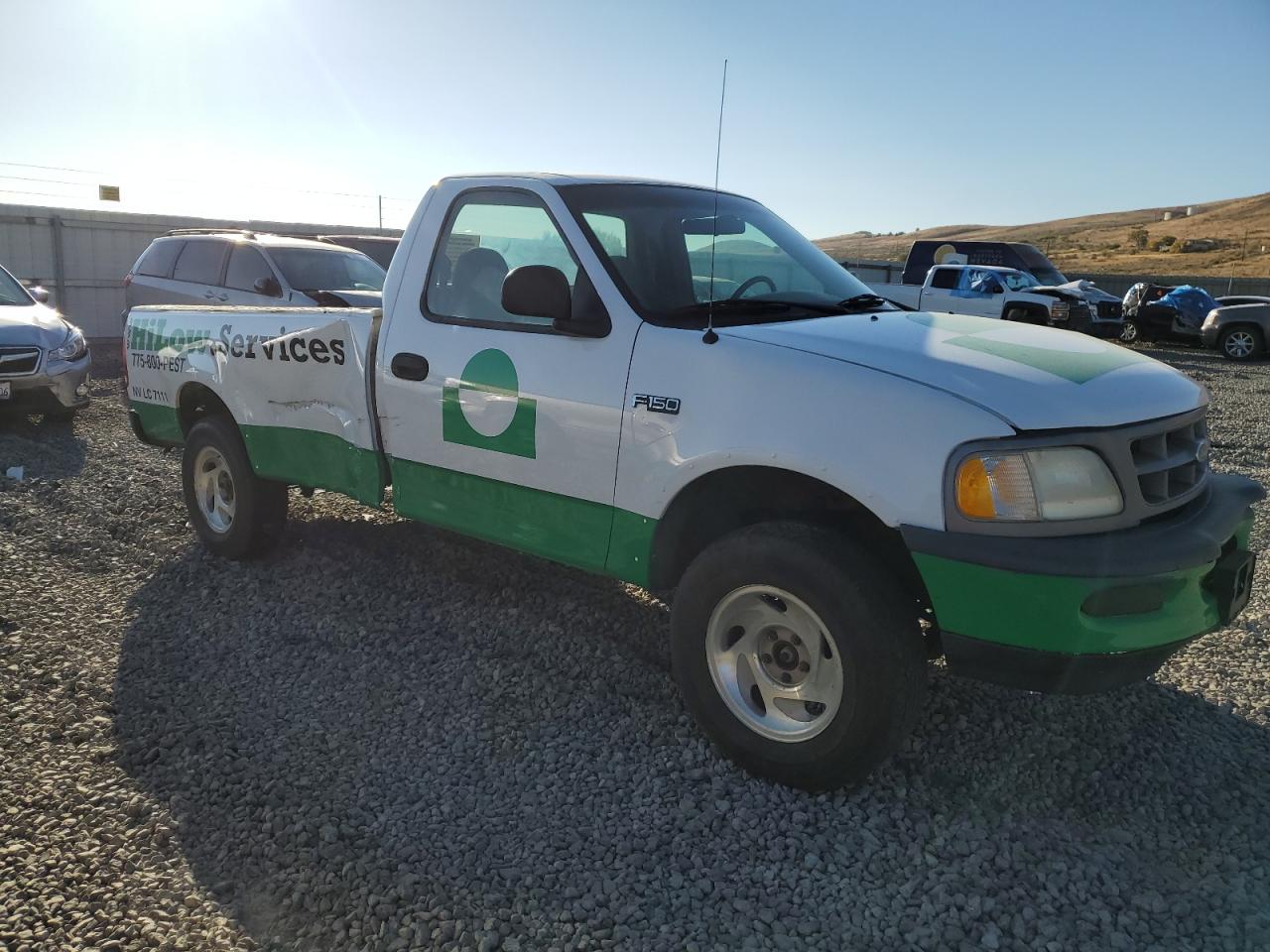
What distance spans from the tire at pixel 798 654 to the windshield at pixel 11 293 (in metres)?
9.33

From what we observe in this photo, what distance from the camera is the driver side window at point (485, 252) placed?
4027mm

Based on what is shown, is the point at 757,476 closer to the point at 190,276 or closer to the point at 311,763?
the point at 311,763

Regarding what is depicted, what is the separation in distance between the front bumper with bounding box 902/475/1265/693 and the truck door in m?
1.32

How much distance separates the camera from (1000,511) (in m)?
2.80

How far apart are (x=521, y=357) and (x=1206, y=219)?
3748 inches

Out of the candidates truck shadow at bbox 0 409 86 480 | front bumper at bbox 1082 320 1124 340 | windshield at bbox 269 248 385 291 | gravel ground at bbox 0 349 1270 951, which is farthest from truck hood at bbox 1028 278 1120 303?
truck shadow at bbox 0 409 86 480

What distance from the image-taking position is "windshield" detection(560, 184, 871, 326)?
3709 millimetres

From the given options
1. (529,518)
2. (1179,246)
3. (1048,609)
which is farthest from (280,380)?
(1179,246)

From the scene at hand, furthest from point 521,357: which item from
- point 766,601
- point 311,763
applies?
point 311,763

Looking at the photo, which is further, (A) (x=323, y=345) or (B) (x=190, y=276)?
(B) (x=190, y=276)

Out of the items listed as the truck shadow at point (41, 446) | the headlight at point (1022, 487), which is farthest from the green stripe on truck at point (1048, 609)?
the truck shadow at point (41, 446)

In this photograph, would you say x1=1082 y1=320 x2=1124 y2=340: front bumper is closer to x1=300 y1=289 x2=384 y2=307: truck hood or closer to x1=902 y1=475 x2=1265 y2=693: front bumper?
x1=300 y1=289 x2=384 y2=307: truck hood

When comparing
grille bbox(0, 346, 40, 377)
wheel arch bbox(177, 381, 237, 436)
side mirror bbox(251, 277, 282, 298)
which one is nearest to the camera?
wheel arch bbox(177, 381, 237, 436)

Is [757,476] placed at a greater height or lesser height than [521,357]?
lesser
